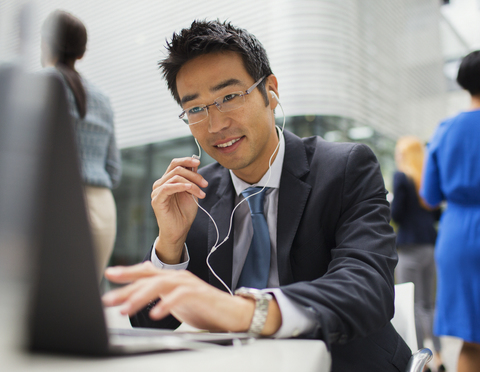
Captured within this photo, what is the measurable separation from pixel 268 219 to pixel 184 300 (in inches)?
29.3

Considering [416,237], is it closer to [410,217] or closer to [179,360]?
[410,217]

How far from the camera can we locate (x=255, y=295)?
619 mm

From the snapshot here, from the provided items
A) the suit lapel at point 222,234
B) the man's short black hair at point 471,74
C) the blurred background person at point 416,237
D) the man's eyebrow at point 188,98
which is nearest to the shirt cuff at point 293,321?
the suit lapel at point 222,234

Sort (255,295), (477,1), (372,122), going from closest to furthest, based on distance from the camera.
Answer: (255,295) < (372,122) < (477,1)

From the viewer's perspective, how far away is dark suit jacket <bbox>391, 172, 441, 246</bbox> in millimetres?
3039

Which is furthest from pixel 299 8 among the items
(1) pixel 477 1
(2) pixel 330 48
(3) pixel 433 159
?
(1) pixel 477 1

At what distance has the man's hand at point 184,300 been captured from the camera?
50 centimetres

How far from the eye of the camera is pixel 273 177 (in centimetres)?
130

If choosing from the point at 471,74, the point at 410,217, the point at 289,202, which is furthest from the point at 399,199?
the point at 289,202

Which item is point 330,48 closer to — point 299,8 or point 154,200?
point 299,8

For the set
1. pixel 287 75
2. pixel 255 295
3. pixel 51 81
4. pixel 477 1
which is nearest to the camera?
pixel 51 81

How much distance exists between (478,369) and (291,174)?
4.94ft

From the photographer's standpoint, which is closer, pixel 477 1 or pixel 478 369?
pixel 478 369

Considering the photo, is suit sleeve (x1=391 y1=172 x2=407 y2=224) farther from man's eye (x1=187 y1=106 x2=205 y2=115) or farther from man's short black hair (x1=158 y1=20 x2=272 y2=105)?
man's eye (x1=187 y1=106 x2=205 y2=115)
